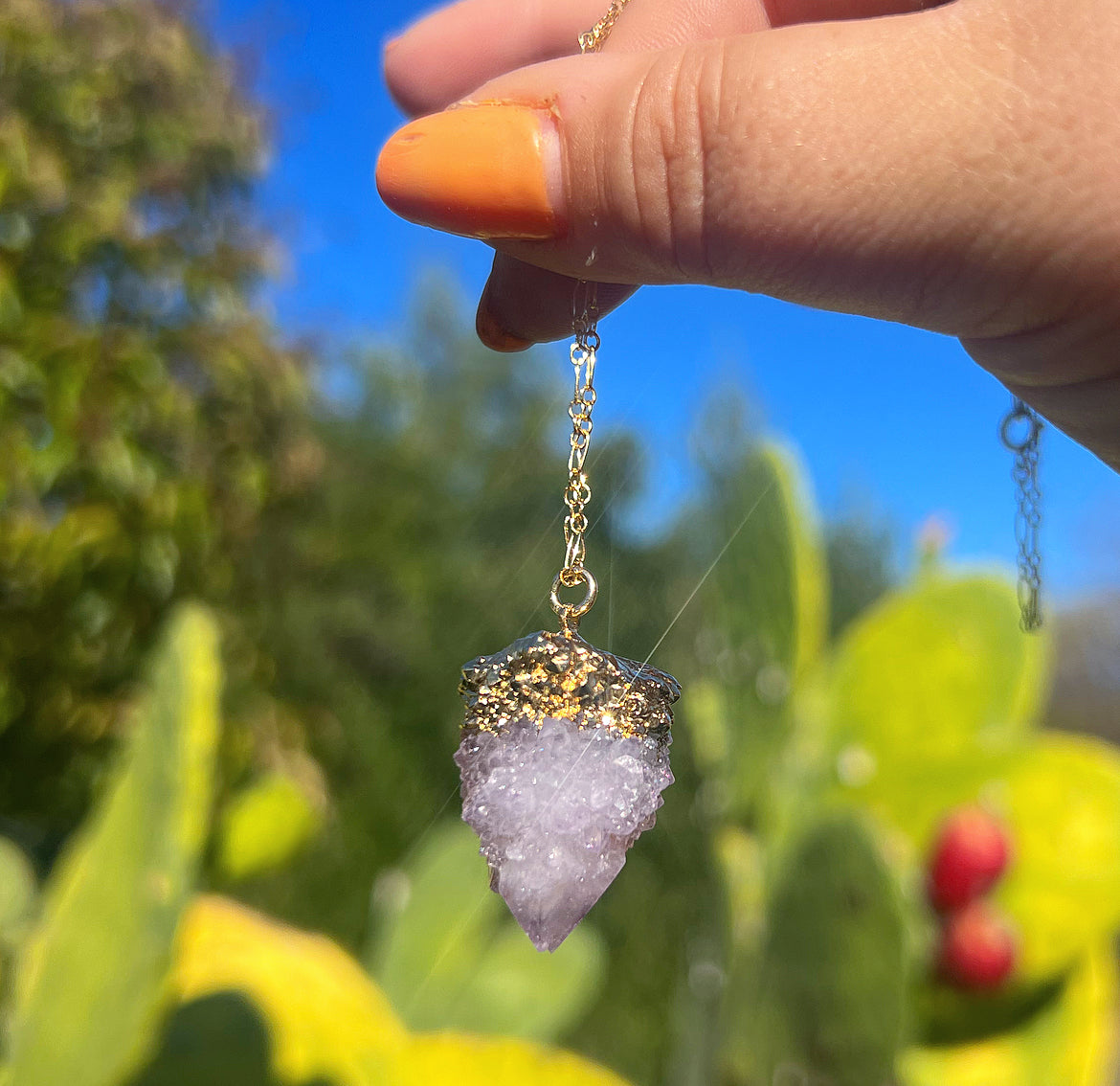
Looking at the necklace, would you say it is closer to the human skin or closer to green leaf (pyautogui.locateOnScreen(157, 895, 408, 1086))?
the human skin

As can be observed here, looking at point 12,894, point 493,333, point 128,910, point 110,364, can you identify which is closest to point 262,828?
point 12,894

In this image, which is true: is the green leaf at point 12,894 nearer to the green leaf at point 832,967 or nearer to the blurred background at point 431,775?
the blurred background at point 431,775

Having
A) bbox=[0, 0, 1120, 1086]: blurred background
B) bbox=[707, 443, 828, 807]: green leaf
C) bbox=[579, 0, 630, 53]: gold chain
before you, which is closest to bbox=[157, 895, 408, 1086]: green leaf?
bbox=[0, 0, 1120, 1086]: blurred background

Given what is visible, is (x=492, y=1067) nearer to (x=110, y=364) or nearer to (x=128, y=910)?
(x=128, y=910)

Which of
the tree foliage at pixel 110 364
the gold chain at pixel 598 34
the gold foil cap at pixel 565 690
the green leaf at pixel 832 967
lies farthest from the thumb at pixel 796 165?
the tree foliage at pixel 110 364

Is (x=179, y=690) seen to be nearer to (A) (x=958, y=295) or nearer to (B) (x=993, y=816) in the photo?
(A) (x=958, y=295)
